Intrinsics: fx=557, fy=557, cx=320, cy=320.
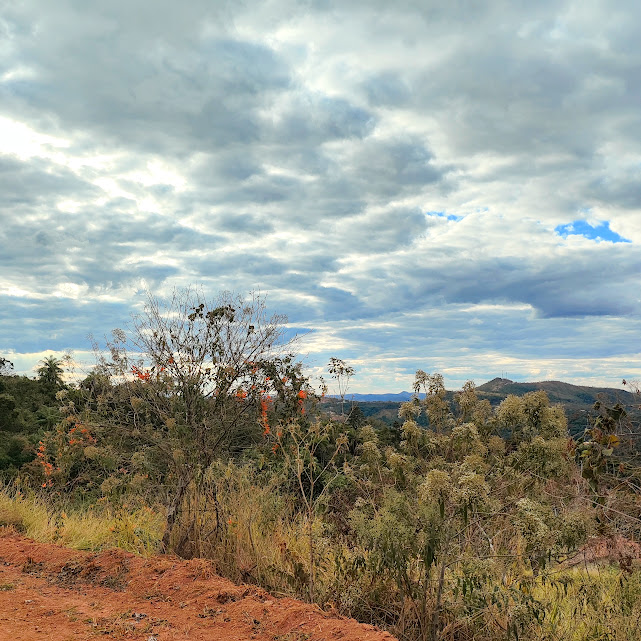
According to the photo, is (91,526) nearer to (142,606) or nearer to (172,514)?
(172,514)

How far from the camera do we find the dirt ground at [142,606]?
13.8 feet

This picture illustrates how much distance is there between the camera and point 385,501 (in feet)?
14.4

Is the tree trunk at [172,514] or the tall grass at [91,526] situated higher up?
the tree trunk at [172,514]

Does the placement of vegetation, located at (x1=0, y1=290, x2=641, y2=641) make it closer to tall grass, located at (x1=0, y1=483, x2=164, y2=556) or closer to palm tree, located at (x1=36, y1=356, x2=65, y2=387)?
tall grass, located at (x1=0, y1=483, x2=164, y2=556)

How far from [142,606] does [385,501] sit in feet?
7.80

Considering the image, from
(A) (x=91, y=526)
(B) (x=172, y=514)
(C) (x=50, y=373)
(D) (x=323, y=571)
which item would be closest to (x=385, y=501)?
(D) (x=323, y=571)

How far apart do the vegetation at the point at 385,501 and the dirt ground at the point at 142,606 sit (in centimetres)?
47

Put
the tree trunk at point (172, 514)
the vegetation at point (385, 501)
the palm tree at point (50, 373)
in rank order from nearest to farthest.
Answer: the vegetation at point (385, 501)
the tree trunk at point (172, 514)
the palm tree at point (50, 373)

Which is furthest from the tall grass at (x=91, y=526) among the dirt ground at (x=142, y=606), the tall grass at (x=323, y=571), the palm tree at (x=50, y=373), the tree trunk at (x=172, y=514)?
the palm tree at (x=50, y=373)

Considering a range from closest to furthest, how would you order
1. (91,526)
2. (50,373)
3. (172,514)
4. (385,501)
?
(385,501) < (172,514) < (91,526) < (50,373)

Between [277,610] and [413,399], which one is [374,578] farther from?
[413,399]

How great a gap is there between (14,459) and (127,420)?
192 inches

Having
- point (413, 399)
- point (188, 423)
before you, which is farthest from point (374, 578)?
point (188, 423)

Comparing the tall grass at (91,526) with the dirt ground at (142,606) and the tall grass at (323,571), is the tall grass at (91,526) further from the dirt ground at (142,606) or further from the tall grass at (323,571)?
the dirt ground at (142,606)
